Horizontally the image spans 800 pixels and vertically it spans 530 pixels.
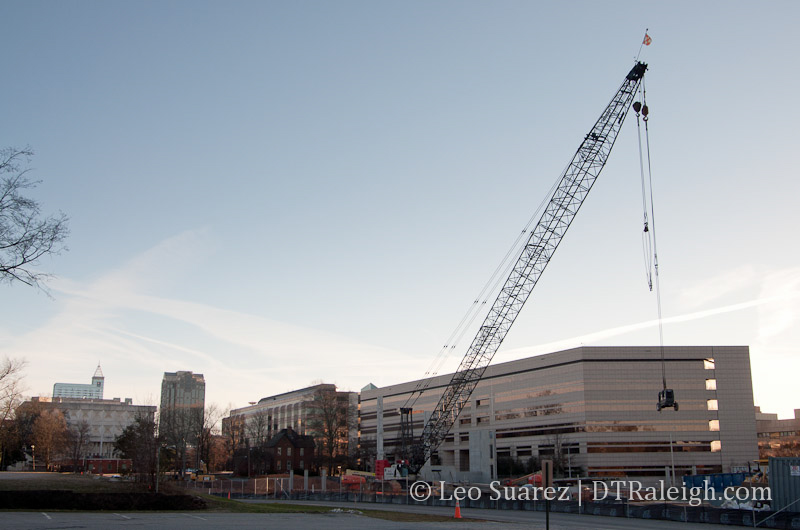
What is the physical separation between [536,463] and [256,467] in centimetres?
5324

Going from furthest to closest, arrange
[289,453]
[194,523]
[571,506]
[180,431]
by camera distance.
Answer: [289,453]
[180,431]
[571,506]
[194,523]

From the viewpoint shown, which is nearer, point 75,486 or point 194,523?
point 194,523

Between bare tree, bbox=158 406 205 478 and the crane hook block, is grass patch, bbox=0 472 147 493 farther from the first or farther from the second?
the crane hook block

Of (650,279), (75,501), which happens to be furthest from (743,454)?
(75,501)

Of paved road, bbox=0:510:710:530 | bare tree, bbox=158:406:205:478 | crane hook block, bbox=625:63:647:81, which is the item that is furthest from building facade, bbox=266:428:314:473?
paved road, bbox=0:510:710:530

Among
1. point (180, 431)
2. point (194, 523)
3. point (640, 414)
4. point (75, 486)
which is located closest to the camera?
point (194, 523)

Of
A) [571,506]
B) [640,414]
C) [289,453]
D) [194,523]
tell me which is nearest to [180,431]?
[289,453]

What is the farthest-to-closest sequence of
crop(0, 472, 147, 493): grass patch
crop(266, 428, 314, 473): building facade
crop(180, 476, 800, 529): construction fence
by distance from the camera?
crop(266, 428, 314, 473): building facade < crop(0, 472, 147, 493): grass patch < crop(180, 476, 800, 529): construction fence

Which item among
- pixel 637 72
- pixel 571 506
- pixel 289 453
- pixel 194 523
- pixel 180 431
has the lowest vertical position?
pixel 289 453

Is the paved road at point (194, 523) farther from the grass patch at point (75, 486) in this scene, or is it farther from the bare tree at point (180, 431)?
the bare tree at point (180, 431)

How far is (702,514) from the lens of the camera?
122 ft

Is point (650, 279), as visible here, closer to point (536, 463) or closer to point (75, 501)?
point (75, 501)

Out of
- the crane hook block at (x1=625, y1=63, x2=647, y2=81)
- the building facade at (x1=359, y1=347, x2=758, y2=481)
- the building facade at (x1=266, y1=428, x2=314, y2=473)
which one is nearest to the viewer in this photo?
the crane hook block at (x1=625, y1=63, x2=647, y2=81)

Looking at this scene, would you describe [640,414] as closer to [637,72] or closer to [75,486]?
[637,72]
